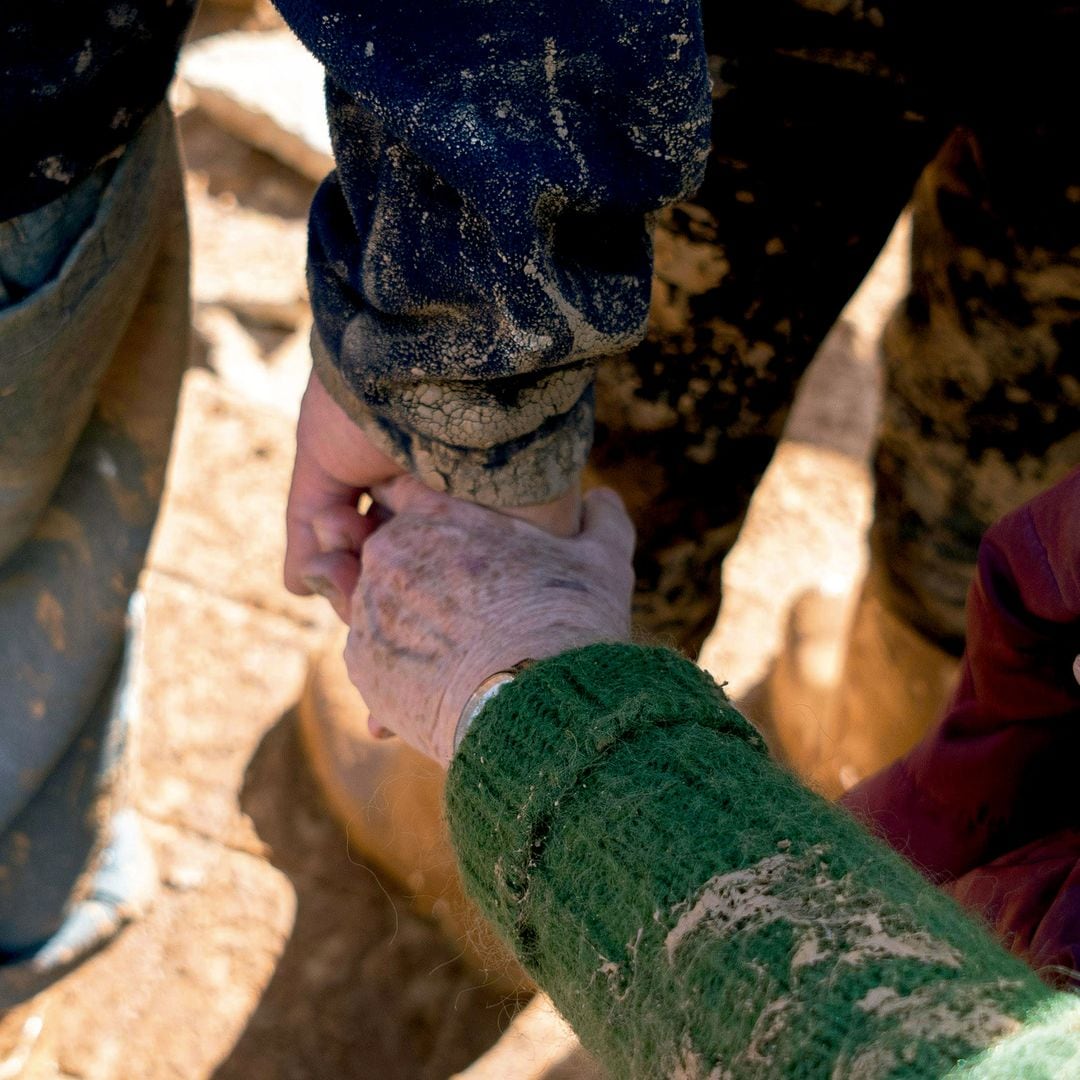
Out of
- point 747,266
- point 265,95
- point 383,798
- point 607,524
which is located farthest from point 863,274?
point 265,95

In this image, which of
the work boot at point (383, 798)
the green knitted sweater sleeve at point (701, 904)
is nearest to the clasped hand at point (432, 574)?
the green knitted sweater sleeve at point (701, 904)

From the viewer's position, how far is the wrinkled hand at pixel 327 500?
1.10 metres

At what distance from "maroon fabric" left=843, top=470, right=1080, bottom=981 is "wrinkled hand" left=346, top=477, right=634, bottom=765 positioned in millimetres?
272

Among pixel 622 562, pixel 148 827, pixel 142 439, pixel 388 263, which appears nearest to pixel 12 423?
pixel 142 439

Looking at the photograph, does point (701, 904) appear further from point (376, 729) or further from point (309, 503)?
point (309, 503)

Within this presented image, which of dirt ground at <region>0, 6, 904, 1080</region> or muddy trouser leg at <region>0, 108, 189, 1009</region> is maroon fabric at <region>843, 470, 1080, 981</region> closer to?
muddy trouser leg at <region>0, 108, 189, 1009</region>

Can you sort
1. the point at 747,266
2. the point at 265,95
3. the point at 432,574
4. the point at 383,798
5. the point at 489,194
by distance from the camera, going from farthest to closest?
the point at 265,95, the point at 383,798, the point at 747,266, the point at 432,574, the point at 489,194

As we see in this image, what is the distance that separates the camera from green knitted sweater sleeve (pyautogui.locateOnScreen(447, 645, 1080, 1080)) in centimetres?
57

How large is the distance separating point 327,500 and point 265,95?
2.07 metres

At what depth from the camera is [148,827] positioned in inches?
69.5

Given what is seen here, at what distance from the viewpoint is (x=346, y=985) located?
1.66 m

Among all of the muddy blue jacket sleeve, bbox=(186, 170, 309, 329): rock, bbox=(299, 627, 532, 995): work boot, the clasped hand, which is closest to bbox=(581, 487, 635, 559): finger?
the clasped hand

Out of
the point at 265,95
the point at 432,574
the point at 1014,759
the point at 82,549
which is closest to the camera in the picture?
the point at 1014,759

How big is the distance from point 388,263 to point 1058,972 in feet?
2.07
